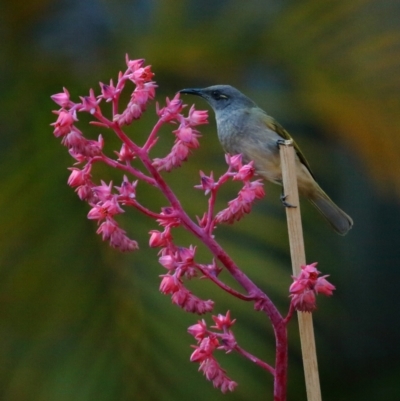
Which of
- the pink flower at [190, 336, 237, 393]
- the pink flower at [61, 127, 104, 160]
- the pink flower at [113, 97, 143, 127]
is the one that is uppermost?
the pink flower at [113, 97, 143, 127]

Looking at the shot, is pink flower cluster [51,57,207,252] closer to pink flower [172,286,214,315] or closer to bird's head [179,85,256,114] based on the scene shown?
pink flower [172,286,214,315]

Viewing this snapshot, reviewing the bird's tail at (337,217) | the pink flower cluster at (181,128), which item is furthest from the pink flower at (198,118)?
the bird's tail at (337,217)

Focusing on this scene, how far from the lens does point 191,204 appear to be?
1141mm

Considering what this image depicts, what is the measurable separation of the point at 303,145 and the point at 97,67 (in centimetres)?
42

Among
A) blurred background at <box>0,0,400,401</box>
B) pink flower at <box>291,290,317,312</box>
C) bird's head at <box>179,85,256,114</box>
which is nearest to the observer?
pink flower at <box>291,290,317,312</box>

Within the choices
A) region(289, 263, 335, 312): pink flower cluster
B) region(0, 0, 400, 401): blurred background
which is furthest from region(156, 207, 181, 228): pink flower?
region(0, 0, 400, 401): blurred background

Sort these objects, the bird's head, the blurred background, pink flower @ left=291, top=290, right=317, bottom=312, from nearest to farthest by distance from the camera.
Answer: pink flower @ left=291, top=290, right=317, bottom=312
the bird's head
the blurred background

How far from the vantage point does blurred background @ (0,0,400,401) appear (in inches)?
44.3

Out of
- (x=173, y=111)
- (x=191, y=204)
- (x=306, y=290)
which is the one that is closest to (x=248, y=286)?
(x=306, y=290)

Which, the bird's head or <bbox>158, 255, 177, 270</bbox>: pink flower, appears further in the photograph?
the bird's head

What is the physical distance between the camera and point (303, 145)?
1.16m

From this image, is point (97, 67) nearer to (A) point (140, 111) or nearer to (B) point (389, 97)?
(B) point (389, 97)

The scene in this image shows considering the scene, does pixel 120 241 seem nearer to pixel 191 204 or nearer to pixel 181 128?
pixel 181 128

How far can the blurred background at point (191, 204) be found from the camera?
1126 millimetres
